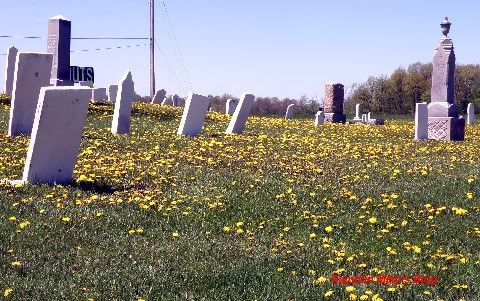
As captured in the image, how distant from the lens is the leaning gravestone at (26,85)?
15062 millimetres

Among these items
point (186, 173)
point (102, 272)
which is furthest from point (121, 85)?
point (102, 272)

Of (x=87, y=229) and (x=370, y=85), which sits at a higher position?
(x=370, y=85)

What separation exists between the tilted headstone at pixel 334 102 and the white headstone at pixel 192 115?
1559 centimetres

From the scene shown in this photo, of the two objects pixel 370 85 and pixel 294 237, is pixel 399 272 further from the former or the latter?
pixel 370 85

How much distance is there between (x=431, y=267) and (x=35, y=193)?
197 inches

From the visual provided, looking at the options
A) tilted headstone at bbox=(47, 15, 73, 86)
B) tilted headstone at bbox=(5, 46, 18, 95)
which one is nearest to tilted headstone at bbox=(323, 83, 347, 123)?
tilted headstone at bbox=(47, 15, 73, 86)

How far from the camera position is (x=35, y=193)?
9242 millimetres

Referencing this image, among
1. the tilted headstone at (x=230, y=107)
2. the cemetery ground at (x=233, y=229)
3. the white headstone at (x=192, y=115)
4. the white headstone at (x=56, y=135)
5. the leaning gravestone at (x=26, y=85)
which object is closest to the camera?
the cemetery ground at (x=233, y=229)

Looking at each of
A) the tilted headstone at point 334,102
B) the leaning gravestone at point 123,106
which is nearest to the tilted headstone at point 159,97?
the tilted headstone at point 334,102

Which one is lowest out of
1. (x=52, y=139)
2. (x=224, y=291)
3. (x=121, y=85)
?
(x=224, y=291)

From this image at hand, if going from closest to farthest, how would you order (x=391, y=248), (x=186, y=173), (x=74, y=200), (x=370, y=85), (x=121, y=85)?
1. (x=391, y=248)
2. (x=74, y=200)
3. (x=186, y=173)
4. (x=121, y=85)
5. (x=370, y=85)

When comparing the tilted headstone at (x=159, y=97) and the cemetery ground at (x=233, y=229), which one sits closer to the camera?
the cemetery ground at (x=233, y=229)

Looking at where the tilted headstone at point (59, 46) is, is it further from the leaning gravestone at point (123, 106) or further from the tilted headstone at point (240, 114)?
the leaning gravestone at point (123, 106)

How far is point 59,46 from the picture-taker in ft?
90.6
